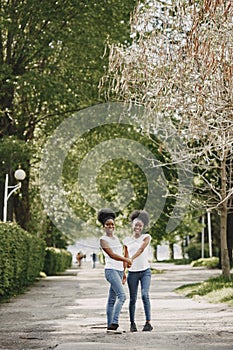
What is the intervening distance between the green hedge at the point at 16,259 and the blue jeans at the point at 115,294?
24.0ft

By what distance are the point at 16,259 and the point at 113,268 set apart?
10602mm

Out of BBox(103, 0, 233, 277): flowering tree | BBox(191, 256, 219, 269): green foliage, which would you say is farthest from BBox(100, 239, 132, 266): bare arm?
A: BBox(191, 256, 219, 269): green foliage

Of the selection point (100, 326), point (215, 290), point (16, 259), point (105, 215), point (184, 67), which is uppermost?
point (184, 67)

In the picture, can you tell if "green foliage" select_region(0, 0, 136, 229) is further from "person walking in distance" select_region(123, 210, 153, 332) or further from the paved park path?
"person walking in distance" select_region(123, 210, 153, 332)

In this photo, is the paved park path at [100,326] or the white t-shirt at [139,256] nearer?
the paved park path at [100,326]

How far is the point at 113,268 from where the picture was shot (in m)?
10.2

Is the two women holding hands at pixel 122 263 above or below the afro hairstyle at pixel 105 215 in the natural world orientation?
below

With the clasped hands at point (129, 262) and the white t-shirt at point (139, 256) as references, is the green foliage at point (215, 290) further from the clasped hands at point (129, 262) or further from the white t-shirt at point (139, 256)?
the clasped hands at point (129, 262)

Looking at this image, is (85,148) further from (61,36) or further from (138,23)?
(138,23)

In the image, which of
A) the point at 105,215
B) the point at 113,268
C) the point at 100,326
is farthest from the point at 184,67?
the point at 100,326

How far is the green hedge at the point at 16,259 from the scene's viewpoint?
17844 mm

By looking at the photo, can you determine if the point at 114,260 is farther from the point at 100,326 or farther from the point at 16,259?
the point at 16,259

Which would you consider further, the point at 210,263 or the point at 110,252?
the point at 210,263

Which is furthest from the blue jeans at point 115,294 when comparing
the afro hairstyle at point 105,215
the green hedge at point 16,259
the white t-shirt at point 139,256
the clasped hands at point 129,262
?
the green hedge at point 16,259
